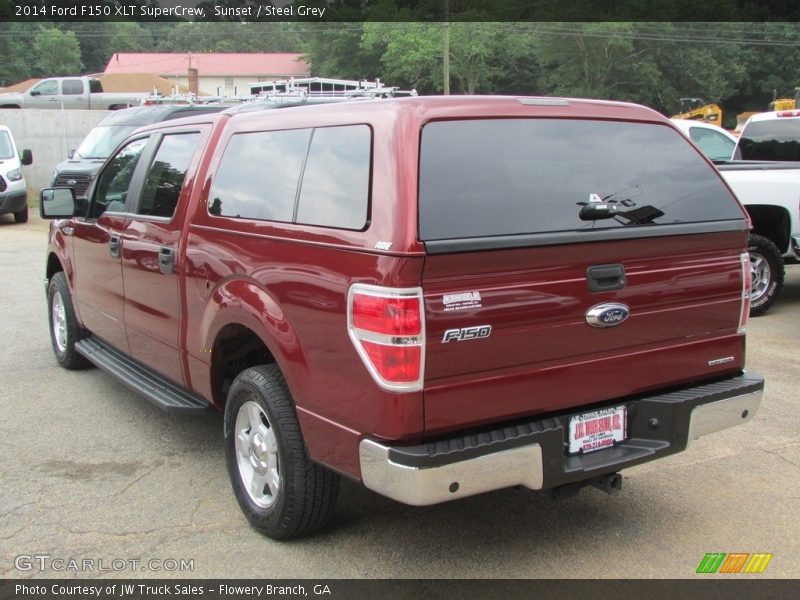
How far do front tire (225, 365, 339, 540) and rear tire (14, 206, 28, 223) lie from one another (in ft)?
50.3

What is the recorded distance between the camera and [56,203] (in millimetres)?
5531

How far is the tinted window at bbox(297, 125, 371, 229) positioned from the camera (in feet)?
10.3

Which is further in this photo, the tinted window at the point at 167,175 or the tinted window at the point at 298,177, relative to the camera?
the tinted window at the point at 167,175

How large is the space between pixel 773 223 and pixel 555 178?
6.25m

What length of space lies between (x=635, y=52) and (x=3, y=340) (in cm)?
6006

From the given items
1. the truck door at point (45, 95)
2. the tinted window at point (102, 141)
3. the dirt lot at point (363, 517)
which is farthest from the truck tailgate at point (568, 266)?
the truck door at point (45, 95)

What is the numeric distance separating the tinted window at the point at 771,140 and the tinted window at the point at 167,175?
7.94 m

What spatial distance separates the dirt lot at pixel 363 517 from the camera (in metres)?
3.49

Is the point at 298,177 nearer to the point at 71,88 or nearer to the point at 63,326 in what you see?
the point at 63,326

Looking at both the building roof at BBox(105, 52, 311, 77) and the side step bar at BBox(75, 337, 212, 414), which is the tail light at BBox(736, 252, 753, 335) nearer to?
the side step bar at BBox(75, 337, 212, 414)

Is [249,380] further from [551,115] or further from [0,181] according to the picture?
[0,181]

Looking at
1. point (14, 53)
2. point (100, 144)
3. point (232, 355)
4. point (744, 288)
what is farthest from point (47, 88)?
point (14, 53)

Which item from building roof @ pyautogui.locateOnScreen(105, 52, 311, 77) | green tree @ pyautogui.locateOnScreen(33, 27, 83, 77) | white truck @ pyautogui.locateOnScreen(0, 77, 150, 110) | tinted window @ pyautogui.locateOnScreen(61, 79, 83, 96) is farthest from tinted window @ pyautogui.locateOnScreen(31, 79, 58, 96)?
green tree @ pyautogui.locateOnScreen(33, 27, 83, 77)

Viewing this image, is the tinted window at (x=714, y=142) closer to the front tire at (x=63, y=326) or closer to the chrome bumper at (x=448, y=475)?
the front tire at (x=63, y=326)
